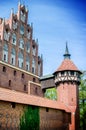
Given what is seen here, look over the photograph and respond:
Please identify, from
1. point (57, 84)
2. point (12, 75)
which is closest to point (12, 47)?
point (12, 75)

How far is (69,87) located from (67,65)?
2.45 m

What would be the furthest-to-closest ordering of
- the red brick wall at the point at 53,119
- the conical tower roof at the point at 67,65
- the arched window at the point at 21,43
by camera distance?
the arched window at the point at 21,43 < the conical tower roof at the point at 67,65 < the red brick wall at the point at 53,119

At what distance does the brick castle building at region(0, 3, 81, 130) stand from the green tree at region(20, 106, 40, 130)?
39 cm

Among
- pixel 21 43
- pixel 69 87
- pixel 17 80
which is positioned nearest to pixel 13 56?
pixel 21 43

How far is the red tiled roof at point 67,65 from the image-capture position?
23288mm

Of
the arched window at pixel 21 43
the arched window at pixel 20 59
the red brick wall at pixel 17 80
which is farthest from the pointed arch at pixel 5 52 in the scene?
the arched window at pixel 21 43

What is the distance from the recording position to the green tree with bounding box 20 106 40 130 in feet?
52.4

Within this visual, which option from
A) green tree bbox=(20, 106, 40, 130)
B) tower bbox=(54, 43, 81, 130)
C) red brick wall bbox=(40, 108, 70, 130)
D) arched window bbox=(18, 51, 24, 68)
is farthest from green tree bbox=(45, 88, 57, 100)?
green tree bbox=(20, 106, 40, 130)

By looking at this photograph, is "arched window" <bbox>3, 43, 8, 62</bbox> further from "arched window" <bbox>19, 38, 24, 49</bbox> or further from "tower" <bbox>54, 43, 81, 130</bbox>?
"tower" <bbox>54, 43, 81, 130</bbox>

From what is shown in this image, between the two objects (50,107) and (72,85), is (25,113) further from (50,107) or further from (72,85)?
(72,85)

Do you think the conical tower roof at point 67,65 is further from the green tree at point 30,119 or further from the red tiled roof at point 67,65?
the green tree at point 30,119

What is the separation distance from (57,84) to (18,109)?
858 cm

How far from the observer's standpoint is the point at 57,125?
19.7 metres

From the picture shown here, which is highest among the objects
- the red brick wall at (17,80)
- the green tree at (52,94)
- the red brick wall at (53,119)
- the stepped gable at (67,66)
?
the stepped gable at (67,66)
